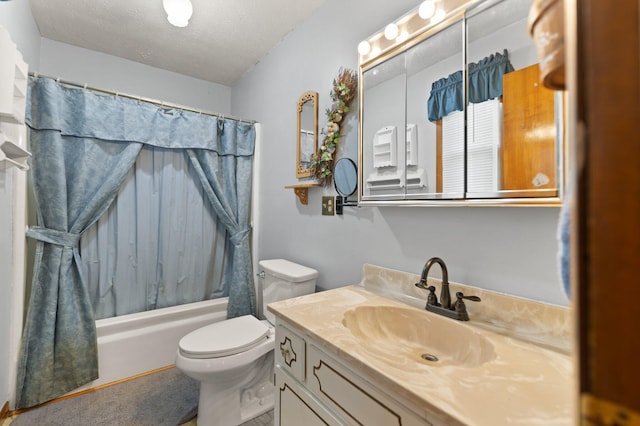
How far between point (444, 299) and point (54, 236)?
2166 millimetres

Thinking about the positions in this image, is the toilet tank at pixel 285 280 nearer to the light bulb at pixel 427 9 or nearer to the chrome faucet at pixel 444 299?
the chrome faucet at pixel 444 299

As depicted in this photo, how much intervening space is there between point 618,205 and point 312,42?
6.67 feet

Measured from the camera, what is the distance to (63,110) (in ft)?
5.82

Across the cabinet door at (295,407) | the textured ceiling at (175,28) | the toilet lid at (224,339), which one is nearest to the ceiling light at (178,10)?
the textured ceiling at (175,28)

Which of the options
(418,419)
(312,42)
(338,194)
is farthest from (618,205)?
(312,42)

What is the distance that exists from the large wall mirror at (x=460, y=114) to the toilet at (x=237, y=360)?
2.44ft

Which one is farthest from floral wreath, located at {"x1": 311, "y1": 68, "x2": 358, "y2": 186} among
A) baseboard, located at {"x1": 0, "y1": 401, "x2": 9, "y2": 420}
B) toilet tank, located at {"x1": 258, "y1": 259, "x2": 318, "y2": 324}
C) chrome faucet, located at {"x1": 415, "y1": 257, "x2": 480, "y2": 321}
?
baseboard, located at {"x1": 0, "y1": 401, "x2": 9, "y2": 420}

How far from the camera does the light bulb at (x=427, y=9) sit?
1096 millimetres

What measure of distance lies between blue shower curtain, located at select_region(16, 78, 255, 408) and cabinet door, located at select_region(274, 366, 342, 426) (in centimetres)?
144

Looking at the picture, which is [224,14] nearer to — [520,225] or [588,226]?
[520,225]

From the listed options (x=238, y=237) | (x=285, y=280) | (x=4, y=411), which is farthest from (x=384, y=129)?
(x=4, y=411)

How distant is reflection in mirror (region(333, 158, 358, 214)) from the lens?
151 cm

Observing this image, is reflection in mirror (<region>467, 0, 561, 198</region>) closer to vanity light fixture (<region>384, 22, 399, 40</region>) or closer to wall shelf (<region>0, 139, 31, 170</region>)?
vanity light fixture (<region>384, 22, 399, 40</region>)

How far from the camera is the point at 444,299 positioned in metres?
1.06
